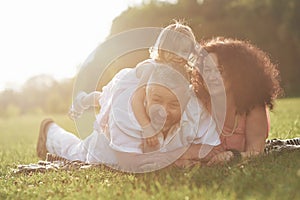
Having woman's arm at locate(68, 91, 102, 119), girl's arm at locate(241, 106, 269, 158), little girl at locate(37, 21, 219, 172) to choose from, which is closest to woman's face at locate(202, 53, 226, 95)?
little girl at locate(37, 21, 219, 172)

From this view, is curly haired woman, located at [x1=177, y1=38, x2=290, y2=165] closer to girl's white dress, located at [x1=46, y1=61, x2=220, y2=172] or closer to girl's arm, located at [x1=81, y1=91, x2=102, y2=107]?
girl's white dress, located at [x1=46, y1=61, x2=220, y2=172]

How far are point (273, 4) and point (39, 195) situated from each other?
24.3 meters

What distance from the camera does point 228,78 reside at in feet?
14.7

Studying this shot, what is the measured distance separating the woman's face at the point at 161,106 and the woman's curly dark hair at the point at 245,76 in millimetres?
313

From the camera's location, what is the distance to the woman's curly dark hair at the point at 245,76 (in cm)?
440

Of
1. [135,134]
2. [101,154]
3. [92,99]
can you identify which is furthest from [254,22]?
[135,134]

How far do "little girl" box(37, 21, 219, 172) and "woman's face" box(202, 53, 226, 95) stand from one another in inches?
6.6

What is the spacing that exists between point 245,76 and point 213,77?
266 millimetres

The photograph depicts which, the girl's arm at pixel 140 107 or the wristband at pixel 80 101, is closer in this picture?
the girl's arm at pixel 140 107

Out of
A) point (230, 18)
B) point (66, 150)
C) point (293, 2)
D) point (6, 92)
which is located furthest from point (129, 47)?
point (6, 92)

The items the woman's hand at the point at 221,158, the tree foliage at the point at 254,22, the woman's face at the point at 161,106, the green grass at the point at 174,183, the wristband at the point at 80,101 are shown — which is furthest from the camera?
the tree foliage at the point at 254,22

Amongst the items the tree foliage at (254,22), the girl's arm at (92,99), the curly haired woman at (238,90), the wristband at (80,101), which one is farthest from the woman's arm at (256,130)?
the tree foliage at (254,22)

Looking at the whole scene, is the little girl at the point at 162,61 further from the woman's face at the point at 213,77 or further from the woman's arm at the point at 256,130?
the woman's arm at the point at 256,130

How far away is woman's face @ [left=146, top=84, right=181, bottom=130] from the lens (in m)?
4.23
